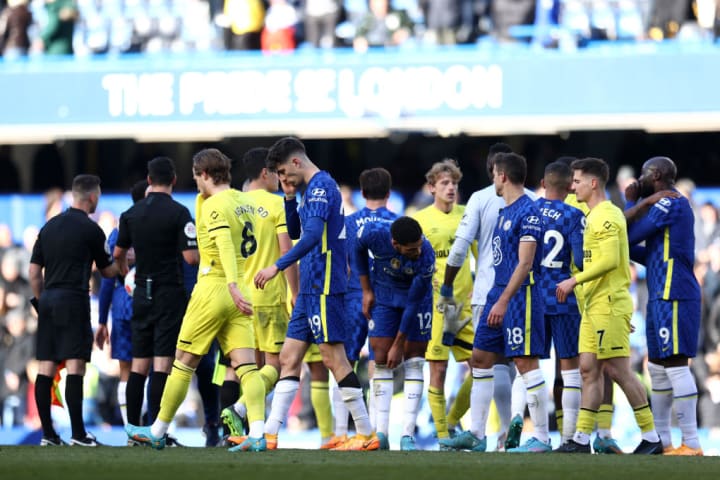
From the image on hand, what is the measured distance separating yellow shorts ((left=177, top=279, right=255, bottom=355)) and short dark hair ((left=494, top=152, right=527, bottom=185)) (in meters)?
2.06

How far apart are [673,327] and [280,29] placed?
29.1 feet

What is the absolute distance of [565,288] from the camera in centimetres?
962

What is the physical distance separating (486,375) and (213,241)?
219 cm

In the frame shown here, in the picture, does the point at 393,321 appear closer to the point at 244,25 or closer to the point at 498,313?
the point at 498,313

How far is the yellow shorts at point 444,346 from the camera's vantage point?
36.7 feet

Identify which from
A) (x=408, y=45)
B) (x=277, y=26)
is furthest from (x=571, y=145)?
(x=277, y=26)

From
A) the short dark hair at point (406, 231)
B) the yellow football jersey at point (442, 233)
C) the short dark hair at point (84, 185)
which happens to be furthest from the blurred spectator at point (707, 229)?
the short dark hair at point (84, 185)

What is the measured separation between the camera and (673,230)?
33.2 feet

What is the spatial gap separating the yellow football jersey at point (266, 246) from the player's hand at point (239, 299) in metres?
1.82

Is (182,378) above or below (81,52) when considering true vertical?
below

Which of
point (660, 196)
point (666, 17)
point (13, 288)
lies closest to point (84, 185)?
point (660, 196)

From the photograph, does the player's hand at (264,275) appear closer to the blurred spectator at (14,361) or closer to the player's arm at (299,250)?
the player's arm at (299,250)

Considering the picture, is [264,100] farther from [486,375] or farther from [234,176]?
[486,375]

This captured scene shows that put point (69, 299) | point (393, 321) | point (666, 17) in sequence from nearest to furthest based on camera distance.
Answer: point (393, 321), point (69, 299), point (666, 17)
